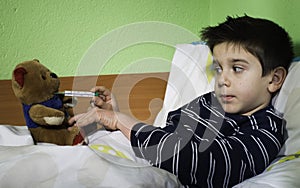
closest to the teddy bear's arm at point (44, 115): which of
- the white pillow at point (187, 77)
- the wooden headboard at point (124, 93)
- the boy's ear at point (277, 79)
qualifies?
the wooden headboard at point (124, 93)

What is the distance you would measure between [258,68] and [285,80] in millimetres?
74

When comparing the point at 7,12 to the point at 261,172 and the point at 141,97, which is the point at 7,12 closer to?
the point at 141,97

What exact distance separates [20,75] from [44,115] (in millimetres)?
95

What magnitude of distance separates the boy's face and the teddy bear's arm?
34cm

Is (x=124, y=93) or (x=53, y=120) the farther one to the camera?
(x=124, y=93)

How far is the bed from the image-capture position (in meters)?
0.58

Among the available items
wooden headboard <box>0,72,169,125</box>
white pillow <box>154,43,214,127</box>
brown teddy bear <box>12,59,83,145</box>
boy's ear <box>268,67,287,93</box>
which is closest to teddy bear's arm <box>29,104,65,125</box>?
brown teddy bear <box>12,59,83,145</box>

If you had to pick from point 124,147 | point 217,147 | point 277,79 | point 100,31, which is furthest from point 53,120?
point 100,31

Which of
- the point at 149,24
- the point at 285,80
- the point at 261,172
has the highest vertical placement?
the point at 149,24

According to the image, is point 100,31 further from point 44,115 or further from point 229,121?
point 229,121

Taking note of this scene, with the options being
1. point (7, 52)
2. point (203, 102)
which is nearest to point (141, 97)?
point (203, 102)

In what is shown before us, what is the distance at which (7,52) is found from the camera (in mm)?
1407

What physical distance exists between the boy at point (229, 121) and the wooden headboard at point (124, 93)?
206 mm

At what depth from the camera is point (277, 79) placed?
81 centimetres
